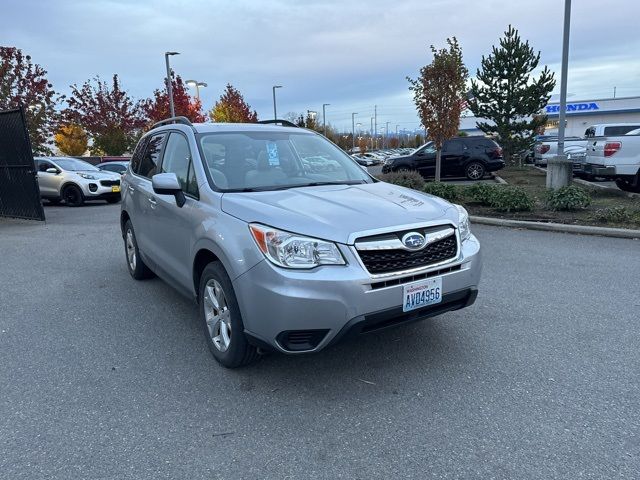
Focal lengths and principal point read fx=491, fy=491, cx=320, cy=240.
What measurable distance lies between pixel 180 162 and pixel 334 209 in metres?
1.80

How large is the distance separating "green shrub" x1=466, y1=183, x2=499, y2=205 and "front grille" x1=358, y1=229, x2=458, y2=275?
747 cm

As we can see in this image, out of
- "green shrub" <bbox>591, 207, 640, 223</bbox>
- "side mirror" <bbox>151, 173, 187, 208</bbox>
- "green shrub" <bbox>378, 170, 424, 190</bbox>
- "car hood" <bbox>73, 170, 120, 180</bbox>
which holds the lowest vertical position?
"green shrub" <bbox>591, 207, 640, 223</bbox>

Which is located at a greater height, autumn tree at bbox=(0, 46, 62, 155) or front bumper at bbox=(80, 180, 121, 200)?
autumn tree at bbox=(0, 46, 62, 155)

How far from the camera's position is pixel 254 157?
13.7 feet

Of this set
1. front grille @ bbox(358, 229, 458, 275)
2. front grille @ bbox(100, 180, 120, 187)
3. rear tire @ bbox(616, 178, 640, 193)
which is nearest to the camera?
front grille @ bbox(358, 229, 458, 275)

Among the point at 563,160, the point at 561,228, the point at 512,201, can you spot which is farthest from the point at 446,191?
the point at 561,228

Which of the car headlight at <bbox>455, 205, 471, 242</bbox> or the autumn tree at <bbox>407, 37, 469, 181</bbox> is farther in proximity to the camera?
the autumn tree at <bbox>407, 37, 469, 181</bbox>

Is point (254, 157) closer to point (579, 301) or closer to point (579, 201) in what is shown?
point (579, 301)

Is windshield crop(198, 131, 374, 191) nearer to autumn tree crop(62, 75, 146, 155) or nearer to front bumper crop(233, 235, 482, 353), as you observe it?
front bumper crop(233, 235, 482, 353)

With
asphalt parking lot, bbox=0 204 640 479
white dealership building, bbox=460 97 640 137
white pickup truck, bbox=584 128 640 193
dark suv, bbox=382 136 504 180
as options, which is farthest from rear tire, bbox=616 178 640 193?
white dealership building, bbox=460 97 640 137

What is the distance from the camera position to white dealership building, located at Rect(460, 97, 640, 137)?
2174 inches

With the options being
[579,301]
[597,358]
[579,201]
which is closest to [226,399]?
[597,358]

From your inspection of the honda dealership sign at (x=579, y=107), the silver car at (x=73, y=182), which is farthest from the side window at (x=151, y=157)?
the honda dealership sign at (x=579, y=107)

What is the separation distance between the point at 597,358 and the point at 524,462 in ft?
4.97
